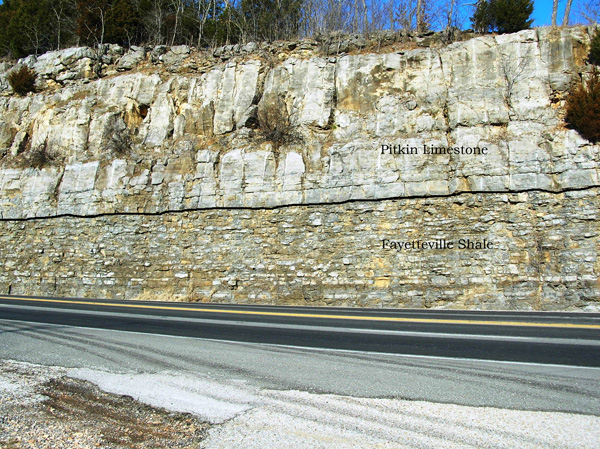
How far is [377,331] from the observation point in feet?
21.1

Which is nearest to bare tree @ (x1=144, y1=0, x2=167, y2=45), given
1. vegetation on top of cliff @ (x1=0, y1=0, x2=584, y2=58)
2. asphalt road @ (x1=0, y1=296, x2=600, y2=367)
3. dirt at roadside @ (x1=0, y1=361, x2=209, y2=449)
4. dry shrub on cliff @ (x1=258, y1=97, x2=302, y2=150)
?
vegetation on top of cliff @ (x1=0, y1=0, x2=584, y2=58)

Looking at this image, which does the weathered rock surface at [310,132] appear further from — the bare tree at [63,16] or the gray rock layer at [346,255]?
the bare tree at [63,16]

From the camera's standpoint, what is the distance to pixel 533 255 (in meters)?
11.5

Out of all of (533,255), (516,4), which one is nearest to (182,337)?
(533,255)

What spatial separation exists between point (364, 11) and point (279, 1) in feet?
15.1

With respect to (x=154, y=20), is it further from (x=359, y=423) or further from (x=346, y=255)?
(x=359, y=423)

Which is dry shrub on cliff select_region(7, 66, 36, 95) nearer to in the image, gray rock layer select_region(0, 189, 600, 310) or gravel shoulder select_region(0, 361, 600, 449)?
gray rock layer select_region(0, 189, 600, 310)

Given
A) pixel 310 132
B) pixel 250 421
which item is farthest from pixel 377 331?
pixel 310 132

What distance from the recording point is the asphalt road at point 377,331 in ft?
16.3

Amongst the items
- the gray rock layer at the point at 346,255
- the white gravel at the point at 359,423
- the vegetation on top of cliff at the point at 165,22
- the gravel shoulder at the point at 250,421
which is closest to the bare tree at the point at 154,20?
the vegetation on top of cliff at the point at 165,22

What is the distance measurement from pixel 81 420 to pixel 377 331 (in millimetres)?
4216

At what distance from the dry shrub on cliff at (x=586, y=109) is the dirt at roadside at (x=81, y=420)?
494 inches

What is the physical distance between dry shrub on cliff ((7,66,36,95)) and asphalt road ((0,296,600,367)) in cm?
1525

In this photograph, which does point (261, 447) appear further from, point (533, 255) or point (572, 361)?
point (533, 255)
